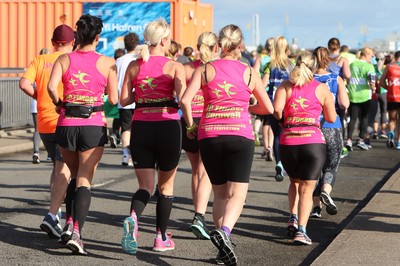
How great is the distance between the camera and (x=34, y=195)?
1203 centimetres

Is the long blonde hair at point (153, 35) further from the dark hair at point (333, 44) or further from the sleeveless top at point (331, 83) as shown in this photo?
the dark hair at point (333, 44)

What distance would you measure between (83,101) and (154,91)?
60 centimetres

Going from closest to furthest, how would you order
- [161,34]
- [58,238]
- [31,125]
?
[161,34], [58,238], [31,125]

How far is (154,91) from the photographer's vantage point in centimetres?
808

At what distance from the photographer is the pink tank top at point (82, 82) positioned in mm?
8211

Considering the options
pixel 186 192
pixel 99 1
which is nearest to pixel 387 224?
pixel 186 192

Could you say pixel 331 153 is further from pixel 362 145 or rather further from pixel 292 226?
pixel 362 145

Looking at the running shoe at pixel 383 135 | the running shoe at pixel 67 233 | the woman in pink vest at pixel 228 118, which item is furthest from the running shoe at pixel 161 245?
the running shoe at pixel 383 135

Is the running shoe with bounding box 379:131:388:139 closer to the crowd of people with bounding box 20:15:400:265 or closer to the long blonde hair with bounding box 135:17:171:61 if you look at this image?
the crowd of people with bounding box 20:15:400:265

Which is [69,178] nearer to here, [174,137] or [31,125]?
[174,137]

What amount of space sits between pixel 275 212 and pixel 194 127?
313cm

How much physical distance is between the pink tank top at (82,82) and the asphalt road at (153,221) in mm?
1085

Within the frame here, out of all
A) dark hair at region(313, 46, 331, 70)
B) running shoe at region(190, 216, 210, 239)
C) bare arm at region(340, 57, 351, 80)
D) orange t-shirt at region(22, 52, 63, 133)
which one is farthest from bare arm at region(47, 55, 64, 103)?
bare arm at region(340, 57, 351, 80)

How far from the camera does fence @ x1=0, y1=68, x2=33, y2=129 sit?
20859 mm
